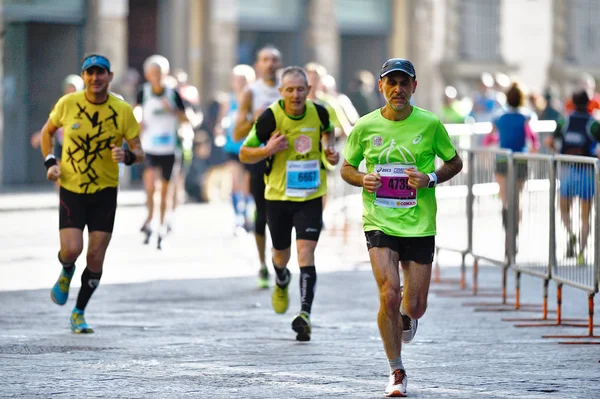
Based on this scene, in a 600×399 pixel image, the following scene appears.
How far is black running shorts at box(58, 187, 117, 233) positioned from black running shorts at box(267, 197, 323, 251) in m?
1.17

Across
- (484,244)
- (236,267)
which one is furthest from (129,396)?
(236,267)

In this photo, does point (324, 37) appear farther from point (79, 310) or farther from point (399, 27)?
point (79, 310)

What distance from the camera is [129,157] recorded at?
35.4 feet

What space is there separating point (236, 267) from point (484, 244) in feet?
9.53

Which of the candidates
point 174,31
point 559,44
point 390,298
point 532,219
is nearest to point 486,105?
point 174,31

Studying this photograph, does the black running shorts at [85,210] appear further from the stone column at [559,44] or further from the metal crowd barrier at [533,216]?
the stone column at [559,44]

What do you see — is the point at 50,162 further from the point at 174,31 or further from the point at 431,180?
the point at 174,31

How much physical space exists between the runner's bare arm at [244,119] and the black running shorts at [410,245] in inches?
183

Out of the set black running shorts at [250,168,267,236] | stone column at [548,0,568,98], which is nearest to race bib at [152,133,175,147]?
black running shorts at [250,168,267,236]

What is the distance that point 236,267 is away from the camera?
15547mm

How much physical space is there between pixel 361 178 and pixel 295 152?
8.54 feet

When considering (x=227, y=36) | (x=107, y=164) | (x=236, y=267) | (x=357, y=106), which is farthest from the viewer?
(x=227, y=36)

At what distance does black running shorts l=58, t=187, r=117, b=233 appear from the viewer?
10.8 m

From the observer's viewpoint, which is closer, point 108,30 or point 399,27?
point 108,30
